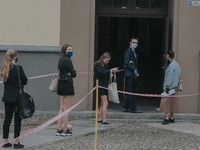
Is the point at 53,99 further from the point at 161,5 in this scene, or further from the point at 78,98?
the point at 161,5

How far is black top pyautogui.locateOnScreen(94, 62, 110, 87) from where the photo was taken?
894cm

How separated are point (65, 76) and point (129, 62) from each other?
312cm

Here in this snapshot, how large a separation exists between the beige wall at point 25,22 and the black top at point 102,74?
7.63 ft

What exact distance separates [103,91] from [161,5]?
146 inches

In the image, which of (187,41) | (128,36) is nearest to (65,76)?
(187,41)

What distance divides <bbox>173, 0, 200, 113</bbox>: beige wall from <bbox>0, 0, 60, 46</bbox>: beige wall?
347 cm

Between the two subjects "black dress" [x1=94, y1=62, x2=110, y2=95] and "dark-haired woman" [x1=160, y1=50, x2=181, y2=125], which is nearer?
"black dress" [x1=94, y1=62, x2=110, y2=95]

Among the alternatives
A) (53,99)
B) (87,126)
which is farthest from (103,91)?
(53,99)

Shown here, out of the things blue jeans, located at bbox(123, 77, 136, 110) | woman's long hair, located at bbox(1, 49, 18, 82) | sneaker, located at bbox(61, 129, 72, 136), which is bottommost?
sneaker, located at bbox(61, 129, 72, 136)

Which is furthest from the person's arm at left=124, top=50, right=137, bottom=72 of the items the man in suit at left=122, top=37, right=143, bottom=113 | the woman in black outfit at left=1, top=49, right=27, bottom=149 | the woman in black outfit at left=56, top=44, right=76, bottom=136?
the woman in black outfit at left=1, top=49, right=27, bottom=149

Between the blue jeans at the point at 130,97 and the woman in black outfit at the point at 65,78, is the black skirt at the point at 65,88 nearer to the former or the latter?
the woman in black outfit at the point at 65,78

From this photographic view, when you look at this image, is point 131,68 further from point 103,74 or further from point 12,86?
point 12,86

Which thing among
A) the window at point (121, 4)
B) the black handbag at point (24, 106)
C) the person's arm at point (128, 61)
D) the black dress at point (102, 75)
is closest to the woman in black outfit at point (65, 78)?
the black handbag at point (24, 106)

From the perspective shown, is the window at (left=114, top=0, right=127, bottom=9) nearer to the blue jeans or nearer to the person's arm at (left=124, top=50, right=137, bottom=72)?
the person's arm at (left=124, top=50, right=137, bottom=72)
